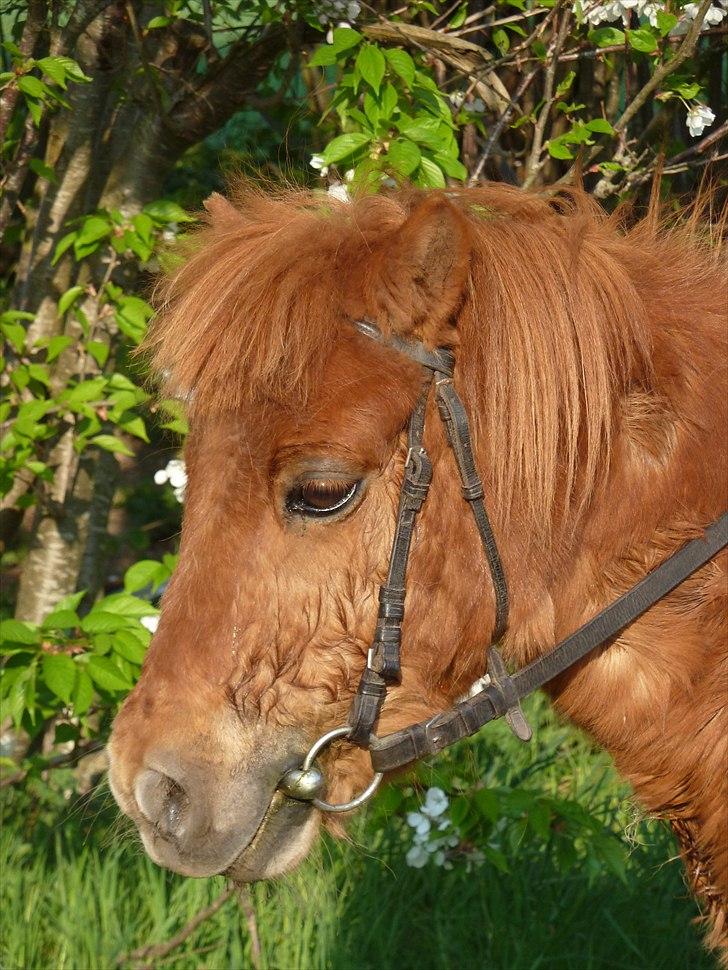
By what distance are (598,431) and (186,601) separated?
30.1 inches

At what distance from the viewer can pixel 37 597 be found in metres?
3.88

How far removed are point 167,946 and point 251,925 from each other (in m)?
0.25

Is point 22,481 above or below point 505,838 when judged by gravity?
above

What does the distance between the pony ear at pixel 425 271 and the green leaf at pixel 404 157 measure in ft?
2.03

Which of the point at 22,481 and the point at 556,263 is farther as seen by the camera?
the point at 22,481

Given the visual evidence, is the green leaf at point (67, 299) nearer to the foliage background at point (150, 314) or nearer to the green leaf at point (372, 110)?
the foliage background at point (150, 314)

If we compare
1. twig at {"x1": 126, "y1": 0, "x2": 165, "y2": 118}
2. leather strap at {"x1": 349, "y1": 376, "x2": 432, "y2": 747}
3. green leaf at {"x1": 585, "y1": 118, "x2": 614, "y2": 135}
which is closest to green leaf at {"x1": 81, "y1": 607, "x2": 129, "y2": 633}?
leather strap at {"x1": 349, "y1": 376, "x2": 432, "y2": 747}

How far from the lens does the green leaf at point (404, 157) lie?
243cm

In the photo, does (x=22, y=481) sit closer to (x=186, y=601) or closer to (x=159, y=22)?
(x=159, y=22)

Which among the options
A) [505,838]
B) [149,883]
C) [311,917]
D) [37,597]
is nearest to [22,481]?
[37,597]

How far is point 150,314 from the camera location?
3.11m

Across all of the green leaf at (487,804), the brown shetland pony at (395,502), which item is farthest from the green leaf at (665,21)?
the green leaf at (487,804)

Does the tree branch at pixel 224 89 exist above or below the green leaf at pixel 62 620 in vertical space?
above

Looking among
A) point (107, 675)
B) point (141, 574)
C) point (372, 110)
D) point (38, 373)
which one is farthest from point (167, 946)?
point (372, 110)
